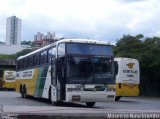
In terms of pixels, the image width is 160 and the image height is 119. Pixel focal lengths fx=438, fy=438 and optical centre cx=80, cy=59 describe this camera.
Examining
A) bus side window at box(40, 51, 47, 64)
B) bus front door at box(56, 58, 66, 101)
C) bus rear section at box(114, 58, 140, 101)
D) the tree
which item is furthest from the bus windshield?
the tree

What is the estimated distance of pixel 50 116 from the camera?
1029 centimetres

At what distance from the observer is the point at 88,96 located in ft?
66.5

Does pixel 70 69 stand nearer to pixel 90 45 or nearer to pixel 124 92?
pixel 90 45

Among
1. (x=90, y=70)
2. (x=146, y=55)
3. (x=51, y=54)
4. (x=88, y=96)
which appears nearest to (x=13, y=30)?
(x=146, y=55)

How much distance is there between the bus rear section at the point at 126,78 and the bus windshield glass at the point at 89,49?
9.90 m

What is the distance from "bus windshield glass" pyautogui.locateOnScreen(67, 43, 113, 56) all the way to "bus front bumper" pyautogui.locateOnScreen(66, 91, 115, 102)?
187 cm

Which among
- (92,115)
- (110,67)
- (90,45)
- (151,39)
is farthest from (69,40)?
(151,39)

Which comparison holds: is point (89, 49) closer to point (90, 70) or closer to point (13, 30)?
point (90, 70)

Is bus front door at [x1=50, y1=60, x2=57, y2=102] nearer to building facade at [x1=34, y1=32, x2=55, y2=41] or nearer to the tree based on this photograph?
the tree

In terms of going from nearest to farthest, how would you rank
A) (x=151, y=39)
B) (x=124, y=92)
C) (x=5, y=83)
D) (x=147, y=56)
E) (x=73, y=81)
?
(x=73, y=81)
(x=124, y=92)
(x=147, y=56)
(x=151, y=39)
(x=5, y=83)

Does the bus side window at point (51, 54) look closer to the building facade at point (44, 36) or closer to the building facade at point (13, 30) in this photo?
the building facade at point (44, 36)

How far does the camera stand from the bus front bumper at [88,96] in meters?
20.1

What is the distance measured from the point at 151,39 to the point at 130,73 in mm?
20782

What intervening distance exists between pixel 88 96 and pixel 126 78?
36.9 ft
